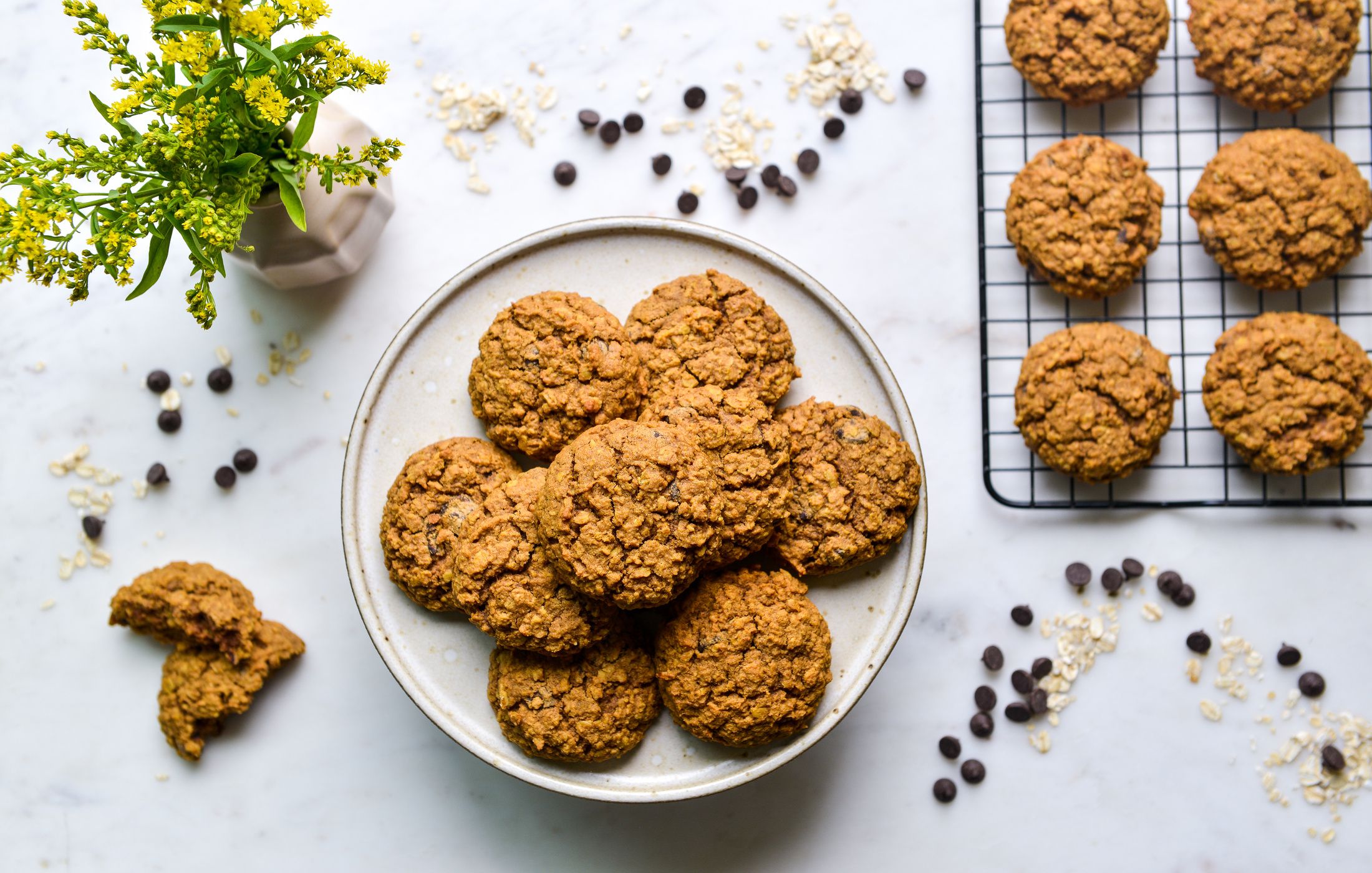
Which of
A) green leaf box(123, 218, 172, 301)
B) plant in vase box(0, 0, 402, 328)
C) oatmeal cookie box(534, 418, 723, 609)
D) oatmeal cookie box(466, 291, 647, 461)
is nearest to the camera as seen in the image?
plant in vase box(0, 0, 402, 328)

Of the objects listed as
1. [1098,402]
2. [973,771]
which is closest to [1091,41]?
[1098,402]

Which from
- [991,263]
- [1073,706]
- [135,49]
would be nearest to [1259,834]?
[1073,706]

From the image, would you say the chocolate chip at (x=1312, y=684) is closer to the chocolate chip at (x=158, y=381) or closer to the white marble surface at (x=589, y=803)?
the white marble surface at (x=589, y=803)

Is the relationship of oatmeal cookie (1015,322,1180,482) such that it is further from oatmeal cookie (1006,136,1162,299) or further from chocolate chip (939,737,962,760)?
chocolate chip (939,737,962,760)

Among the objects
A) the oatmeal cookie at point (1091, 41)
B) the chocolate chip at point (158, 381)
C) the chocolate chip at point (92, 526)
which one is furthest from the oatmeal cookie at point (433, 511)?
the oatmeal cookie at point (1091, 41)

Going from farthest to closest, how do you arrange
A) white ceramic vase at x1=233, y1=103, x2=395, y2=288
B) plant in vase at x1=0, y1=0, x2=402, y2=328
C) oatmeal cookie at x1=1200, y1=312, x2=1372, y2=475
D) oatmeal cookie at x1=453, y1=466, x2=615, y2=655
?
oatmeal cookie at x1=1200, y1=312, x2=1372, y2=475, white ceramic vase at x1=233, y1=103, x2=395, y2=288, oatmeal cookie at x1=453, y1=466, x2=615, y2=655, plant in vase at x1=0, y1=0, x2=402, y2=328

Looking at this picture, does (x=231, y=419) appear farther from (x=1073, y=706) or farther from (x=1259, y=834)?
(x=1259, y=834)

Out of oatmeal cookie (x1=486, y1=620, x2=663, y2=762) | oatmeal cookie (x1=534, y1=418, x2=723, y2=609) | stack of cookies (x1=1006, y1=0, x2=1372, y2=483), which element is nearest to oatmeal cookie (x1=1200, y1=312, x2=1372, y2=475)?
stack of cookies (x1=1006, y1=0, x2=1372, y2=483)
